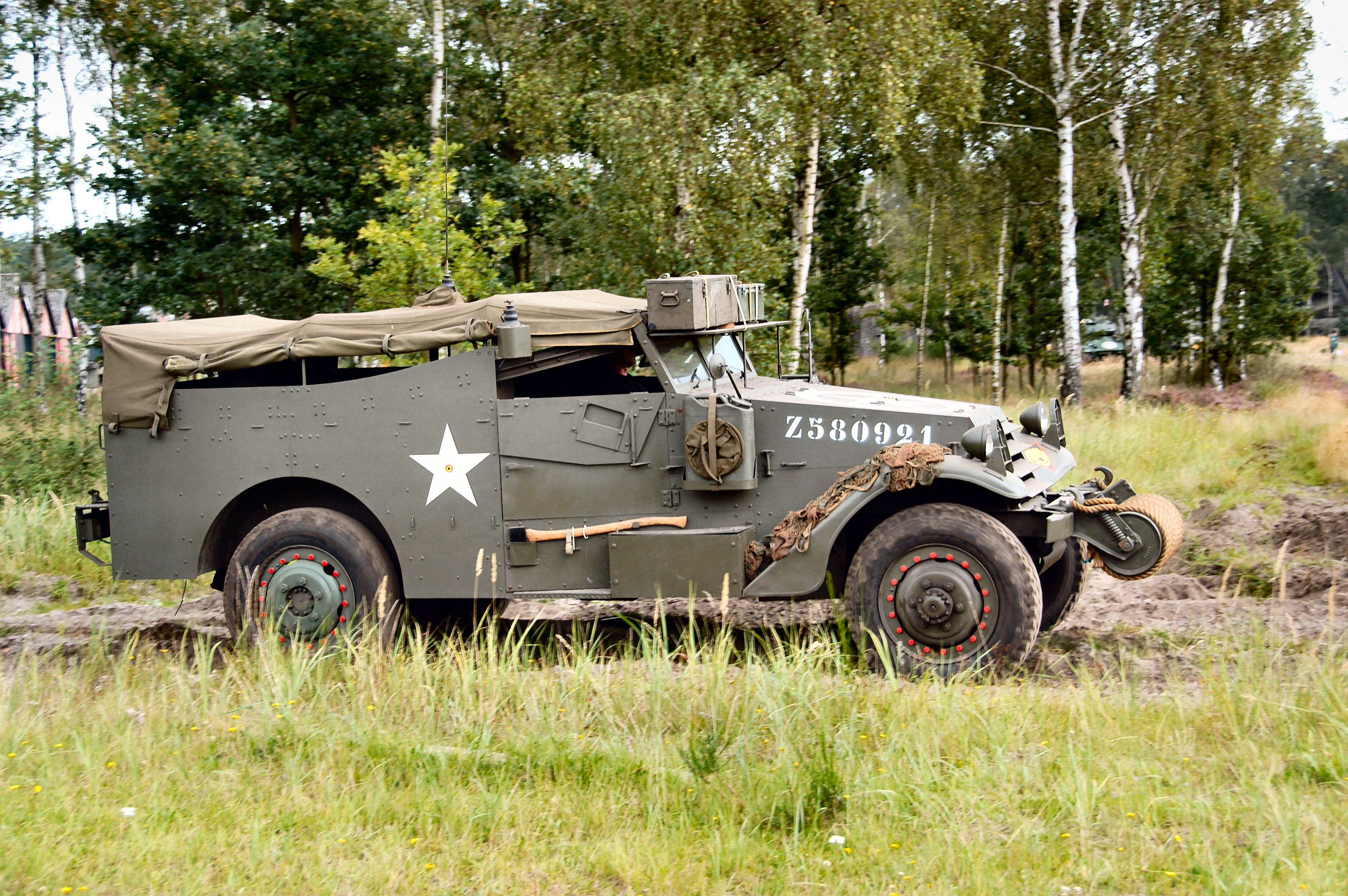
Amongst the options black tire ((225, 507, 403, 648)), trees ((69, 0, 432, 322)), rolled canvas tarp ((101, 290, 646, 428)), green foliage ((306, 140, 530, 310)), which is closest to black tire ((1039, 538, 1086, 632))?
rolled canvas tarp ((101, 290, 646, 428))

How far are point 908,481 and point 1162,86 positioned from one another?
593 inches

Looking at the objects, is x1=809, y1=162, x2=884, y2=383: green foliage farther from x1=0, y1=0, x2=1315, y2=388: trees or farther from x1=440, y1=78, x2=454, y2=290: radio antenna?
x1=440, y1=78, x2=454, y2=290: radio antenna

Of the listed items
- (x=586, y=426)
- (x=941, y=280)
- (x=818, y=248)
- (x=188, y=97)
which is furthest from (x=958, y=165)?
(x=586, y=426)

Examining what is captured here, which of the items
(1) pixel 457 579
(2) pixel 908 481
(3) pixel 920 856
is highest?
(2) pixel 908 481

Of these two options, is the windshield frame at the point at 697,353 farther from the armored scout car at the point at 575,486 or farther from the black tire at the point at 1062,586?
the black tire at the point at 1062,586

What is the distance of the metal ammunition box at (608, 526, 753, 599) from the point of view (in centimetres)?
569

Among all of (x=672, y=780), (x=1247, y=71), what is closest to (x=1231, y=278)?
(x=1247, y=71)

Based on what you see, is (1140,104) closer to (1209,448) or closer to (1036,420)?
(1209,448)

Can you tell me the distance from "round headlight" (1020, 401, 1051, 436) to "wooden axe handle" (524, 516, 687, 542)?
6.79 feet

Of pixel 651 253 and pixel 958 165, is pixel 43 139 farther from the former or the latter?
pixel 958 165

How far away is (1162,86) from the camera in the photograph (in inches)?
705

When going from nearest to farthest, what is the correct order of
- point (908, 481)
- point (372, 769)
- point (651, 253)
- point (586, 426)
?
point (372, 769) → point (908, 481) → point (586, 426) → point (651, 253)

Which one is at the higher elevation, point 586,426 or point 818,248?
point 818,248

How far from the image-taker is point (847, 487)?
18.5ft
